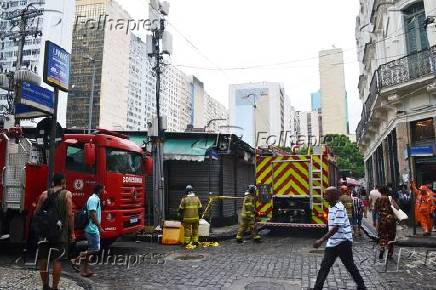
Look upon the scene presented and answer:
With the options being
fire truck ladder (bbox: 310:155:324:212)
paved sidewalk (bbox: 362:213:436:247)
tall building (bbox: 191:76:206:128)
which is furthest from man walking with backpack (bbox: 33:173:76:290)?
tall building (bbox: 191:76:206:128)

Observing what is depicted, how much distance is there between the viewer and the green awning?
1410 centimetres

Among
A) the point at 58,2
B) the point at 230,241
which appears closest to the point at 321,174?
the point at 230,241

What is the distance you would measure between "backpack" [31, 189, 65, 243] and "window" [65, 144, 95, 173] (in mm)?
3232

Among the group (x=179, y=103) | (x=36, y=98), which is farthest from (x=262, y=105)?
(x=36, y=98)

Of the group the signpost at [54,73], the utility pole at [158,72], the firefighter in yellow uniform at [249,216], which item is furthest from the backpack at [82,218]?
the firefighter in yellow uniform at [249,216]

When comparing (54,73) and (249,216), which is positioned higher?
(54,73)

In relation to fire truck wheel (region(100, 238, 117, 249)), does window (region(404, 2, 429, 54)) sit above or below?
above

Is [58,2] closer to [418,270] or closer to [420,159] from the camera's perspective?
[420,159]

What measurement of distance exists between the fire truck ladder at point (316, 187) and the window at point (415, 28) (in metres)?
8.19

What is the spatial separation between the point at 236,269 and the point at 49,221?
3838mm

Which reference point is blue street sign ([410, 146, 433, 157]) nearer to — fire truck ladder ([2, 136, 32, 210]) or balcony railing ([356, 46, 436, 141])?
balcony railing ([356, 46, 436, 141])

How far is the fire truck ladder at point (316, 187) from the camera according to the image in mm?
12352

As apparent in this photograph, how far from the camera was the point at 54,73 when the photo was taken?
7.49 m

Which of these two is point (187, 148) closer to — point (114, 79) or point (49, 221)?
point (49, 221)
